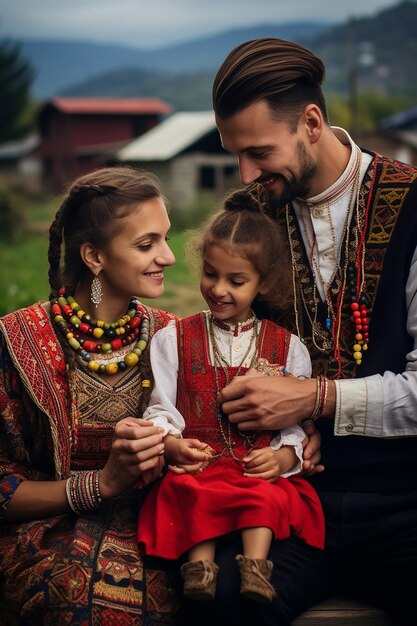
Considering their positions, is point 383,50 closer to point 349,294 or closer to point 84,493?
point 349,294

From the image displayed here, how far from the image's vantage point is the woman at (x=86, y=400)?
3.27 metres

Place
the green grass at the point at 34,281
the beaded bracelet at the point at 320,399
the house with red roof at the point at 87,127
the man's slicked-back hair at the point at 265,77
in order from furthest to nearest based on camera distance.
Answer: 1. the house with red roof at the point at 87,127
2. the green grass at the point at 34,281
3. the man's slicked-back hair at the point at 265,77
4. the beaded bracelet at the point at 320,399

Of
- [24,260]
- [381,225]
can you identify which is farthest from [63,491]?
[24,260]

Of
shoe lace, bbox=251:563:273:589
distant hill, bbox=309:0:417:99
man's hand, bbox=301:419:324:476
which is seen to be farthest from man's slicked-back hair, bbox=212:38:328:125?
distant hill, bbox=309:0:417:99

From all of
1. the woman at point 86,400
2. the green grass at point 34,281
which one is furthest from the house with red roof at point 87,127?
the woman at point 86,400

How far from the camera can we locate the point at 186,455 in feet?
10.7

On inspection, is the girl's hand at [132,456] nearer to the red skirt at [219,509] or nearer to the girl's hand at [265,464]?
the red skirt at [219,509]

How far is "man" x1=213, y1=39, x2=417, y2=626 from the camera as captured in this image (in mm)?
3379

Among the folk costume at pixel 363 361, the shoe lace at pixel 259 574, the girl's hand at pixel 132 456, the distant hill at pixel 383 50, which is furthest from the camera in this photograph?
the distant hill at pixel 383 50

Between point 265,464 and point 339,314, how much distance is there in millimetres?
796

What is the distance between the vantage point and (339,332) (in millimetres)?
3723

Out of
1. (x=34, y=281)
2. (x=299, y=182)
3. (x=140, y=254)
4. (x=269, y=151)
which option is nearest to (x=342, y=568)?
(x=140, y=254)

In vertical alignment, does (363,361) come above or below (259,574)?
above

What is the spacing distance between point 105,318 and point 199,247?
1.66 ft
